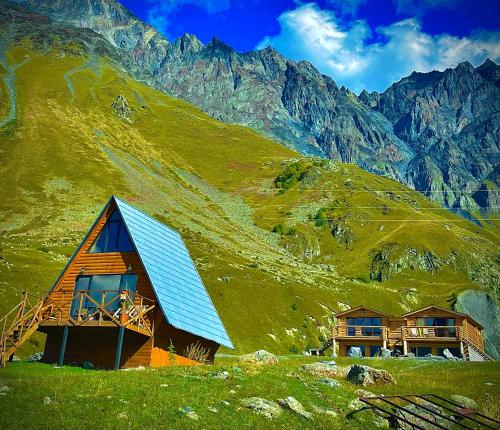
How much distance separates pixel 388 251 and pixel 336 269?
19.2m

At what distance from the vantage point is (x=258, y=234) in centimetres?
17350

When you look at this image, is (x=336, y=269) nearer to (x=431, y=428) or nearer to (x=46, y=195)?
(x=46, y=195)

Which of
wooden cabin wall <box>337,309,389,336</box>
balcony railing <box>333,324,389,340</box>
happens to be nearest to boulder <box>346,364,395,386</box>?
balcony railing <box>333,324,389,340</box>

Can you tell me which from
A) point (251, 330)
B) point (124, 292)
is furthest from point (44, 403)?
point (251, 330)

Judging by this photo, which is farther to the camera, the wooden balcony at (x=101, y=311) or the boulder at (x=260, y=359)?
the boulder at (x=260, y=359)

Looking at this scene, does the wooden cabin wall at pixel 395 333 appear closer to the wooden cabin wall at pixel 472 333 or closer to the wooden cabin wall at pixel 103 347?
the wooden cabin wall at pixel 472 333

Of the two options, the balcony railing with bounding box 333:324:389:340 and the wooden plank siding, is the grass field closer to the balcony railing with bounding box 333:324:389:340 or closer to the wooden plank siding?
the wooden plank siding

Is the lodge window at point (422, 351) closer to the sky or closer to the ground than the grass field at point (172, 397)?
closer to the sky

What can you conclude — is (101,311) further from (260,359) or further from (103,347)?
(260,359)

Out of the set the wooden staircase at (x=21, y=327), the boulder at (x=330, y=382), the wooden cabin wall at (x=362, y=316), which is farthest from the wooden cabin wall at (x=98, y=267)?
the wooden cabin wall at (x=362, y=316)

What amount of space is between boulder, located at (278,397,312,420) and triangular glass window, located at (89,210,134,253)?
59.7 feet

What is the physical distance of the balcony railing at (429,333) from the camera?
2564 inches

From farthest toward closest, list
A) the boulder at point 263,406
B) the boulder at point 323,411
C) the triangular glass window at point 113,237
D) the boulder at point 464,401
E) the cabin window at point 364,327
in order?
the cabin window at point 364,327, the triangular glass window at point 113,237, the boulder at point 464,401, the boulder at point 323,411, the boulder at point 263,406

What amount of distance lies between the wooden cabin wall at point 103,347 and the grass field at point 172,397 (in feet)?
9.16
